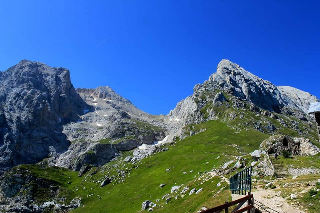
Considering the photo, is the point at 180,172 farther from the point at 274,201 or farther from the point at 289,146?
the point at 274,201

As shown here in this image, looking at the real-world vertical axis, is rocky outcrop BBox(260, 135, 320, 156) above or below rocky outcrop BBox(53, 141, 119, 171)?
below

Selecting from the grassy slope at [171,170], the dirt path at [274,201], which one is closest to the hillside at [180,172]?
the grassy slope at [171,170]

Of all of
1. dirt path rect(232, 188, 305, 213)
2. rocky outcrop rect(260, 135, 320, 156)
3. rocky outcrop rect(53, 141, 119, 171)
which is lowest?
dirt path rect(232, 188, 305, 213)

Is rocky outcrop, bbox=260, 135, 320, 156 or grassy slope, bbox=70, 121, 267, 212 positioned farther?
grassy slope, bbox=70, 121, 267, 212

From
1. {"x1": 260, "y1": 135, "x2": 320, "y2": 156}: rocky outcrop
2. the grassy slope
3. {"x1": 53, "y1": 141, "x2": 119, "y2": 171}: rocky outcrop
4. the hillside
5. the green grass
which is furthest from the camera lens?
{"x1": 53, "y1": 141, "x2": 119, "y2": 171}: rocky outcrop

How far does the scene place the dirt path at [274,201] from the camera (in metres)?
20.7

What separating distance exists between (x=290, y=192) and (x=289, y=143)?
32038 mm

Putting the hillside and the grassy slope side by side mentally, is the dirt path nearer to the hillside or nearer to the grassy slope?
the hillside

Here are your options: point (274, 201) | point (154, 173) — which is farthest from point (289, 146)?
point (154, 173)

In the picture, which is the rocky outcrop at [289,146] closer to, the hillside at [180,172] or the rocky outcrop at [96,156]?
the hillside at [180,172]

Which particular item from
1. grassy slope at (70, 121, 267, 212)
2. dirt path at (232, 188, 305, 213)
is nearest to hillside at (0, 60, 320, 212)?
grassy slope at (70, 121, 267, 212)

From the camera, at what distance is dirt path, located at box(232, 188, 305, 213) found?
20664mm

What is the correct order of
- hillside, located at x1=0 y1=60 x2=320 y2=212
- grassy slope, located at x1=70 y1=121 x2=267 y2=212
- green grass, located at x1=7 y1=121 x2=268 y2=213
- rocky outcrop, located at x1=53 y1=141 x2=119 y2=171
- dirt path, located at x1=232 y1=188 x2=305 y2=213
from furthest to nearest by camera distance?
rocky outcrop, located at x1=53 y1=141 x2=119 y2=171, green grass, located at x1=7 y1=121 x2=268 y2=213, grassy slope, located at x1=70 y1=121 x2=267 y2=212, hillside, located at x1=0 y1=60 x2=320 y2=212, dirt path, located at x1=232 y1=188 x2=305 y2=213

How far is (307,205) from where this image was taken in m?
20.4
